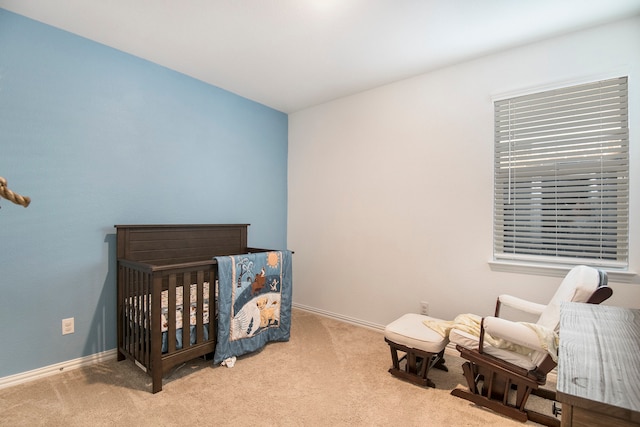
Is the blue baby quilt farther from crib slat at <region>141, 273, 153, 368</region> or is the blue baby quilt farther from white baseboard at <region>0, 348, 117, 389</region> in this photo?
white baseboard at <region>0, 348, 117, 389</region>

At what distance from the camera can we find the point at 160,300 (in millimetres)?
2035

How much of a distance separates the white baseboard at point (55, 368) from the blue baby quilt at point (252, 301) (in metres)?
0.90

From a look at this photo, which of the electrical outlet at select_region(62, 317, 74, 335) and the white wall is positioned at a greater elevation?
the white wall

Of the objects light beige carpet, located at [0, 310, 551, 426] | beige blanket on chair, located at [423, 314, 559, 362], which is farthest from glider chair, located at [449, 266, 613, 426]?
light beige carpet, located at [0, 310, 551, 426]

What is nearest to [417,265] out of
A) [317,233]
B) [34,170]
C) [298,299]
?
[317,233]

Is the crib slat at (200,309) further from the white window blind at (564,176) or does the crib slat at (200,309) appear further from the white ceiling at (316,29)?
the white window blind at (564,176)

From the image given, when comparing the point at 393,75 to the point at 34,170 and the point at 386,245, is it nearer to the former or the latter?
the point at 386,245

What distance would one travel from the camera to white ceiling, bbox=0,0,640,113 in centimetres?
196

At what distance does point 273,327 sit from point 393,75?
8.27 ft

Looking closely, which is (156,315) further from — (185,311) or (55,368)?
(55,368)

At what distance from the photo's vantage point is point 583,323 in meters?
1.01

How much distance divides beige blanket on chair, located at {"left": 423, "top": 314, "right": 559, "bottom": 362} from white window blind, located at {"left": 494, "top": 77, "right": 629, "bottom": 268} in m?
0.71

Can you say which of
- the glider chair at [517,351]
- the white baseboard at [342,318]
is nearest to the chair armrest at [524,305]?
the glider chair at [517,351]

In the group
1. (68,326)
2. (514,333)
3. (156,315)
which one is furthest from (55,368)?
(514,333)
